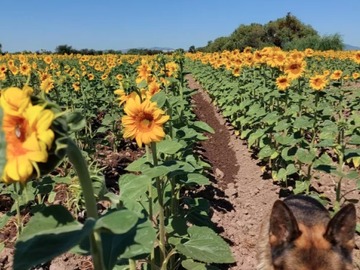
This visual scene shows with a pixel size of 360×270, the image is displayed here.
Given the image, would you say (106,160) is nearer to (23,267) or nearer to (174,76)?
(174,76)

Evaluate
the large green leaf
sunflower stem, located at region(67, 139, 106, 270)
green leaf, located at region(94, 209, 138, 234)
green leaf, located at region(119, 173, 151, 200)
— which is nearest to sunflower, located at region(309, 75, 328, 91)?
the large green leaf

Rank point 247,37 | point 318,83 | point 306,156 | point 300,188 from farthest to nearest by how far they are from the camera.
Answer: point 247,37 → point 318,83 → point 300,188 → point 306,156

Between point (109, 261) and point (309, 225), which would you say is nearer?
point (109, 261)

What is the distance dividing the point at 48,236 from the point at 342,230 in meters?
1.88

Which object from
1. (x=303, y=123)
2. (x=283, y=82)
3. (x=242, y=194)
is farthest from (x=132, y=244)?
(x=283, y=82)

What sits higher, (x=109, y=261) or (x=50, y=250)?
(x=50, y=250)

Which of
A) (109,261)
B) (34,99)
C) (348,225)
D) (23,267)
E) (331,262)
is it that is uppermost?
(34,99)

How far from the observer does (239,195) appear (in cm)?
603

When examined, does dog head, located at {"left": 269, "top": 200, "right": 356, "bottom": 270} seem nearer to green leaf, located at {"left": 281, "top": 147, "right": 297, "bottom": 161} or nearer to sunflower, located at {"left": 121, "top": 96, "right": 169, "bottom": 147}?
sunflower, located at {"left": 121, "top": 96, "right": 169, "bottom": 147}

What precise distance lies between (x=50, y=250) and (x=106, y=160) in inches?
240

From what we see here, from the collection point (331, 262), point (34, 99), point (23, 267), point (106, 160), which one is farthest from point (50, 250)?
point (106, 160)

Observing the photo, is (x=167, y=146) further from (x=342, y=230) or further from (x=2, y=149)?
(x=2, y=149)

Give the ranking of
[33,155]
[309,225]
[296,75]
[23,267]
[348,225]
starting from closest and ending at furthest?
[33,155]
[23,267]
[348,225]
[309,225]
[296,75]

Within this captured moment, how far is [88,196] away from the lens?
46.8 inches
